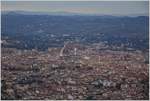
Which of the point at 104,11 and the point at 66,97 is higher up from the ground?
the point at 104,11

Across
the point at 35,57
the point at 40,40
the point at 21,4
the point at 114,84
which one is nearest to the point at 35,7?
the point at 21,4

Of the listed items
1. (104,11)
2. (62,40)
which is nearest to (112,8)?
(104,11)

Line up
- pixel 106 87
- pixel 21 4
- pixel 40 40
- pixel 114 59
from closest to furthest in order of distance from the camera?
pixel 106 87 → pixel 114 59 → pixel 40 40 → pixel 21 4

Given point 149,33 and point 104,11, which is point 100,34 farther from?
point 149,33

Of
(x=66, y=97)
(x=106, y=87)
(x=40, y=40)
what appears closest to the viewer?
(x=66, y=97)

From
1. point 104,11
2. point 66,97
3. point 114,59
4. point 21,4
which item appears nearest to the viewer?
point 66,97

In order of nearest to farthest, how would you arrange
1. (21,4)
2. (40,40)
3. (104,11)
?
(40,40) < (21,4) < (104,11)

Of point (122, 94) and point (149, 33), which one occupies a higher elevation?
point (149, 33)

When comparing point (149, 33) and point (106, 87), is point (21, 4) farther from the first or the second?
point (106, 87)

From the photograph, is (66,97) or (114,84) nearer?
(66,97)
